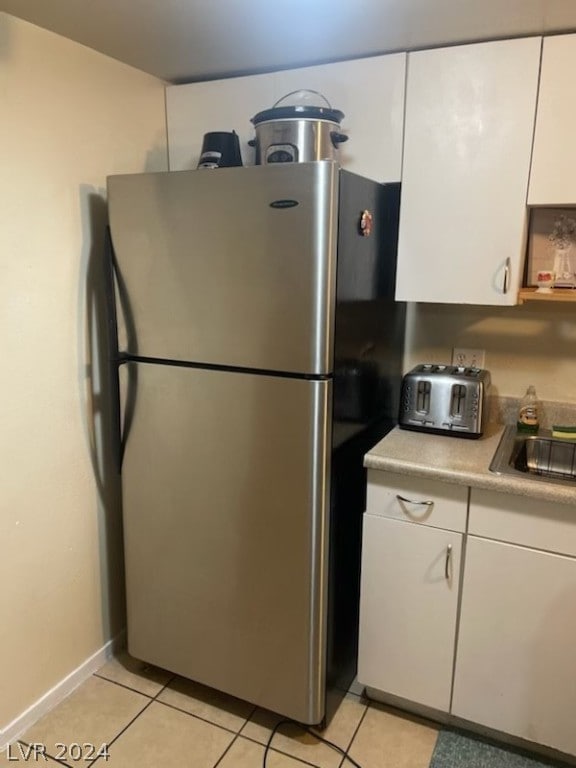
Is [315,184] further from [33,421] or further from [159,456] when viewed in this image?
[33,421]

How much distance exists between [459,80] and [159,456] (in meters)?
1.42

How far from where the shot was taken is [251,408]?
5.68ft

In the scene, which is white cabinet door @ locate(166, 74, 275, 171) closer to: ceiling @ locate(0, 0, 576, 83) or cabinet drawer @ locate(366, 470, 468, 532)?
ceiling @ locate(0, 0, 576, 83)

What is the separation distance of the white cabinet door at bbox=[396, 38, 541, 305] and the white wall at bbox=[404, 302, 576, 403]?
0.33 meters

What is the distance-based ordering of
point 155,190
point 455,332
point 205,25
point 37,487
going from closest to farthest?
point 205,25, point 155,190, point 37,487, point 455,332

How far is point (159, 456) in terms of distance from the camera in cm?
192

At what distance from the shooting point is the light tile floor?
1.81 meters

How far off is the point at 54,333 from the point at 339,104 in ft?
3.75

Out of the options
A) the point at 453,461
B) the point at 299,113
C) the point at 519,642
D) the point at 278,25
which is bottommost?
the point at 519,642

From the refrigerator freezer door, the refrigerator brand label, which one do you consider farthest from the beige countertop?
the refrigerator brand label

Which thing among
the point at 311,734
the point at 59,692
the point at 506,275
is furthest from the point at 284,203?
the point at 59,692

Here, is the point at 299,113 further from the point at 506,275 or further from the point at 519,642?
the point at 519,642

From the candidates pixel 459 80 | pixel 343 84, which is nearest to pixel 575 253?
pixel 459 80

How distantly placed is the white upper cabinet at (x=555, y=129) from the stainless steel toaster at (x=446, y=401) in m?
0.59
